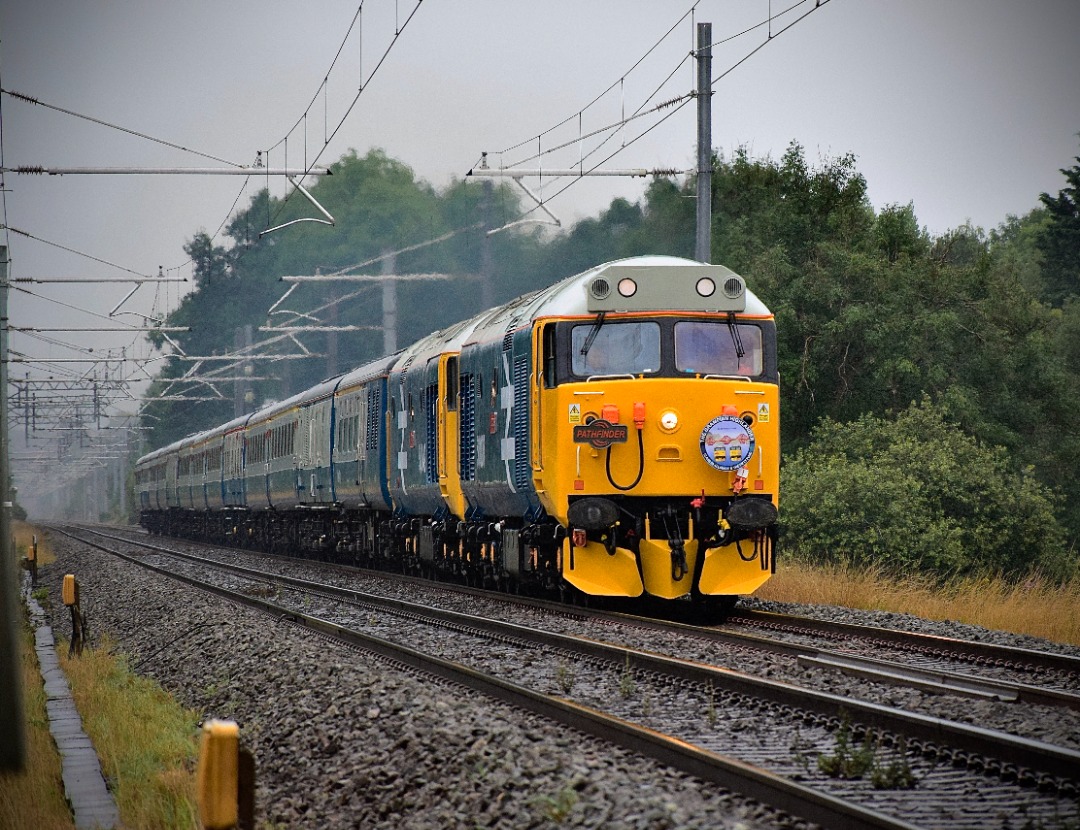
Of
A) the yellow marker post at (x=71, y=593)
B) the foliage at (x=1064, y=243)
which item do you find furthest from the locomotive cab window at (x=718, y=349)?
the foliage at (x=1064, y=243)

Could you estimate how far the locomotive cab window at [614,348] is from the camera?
1422cm

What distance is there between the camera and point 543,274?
47688 mm

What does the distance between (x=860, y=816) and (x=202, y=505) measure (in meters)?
42.2

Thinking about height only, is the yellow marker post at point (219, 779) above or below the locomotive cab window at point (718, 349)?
below

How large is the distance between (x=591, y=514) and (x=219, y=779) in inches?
326

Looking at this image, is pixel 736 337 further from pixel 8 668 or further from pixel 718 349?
pixel 8 668

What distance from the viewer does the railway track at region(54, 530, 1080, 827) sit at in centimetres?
622

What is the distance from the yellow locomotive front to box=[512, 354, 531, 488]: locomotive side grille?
25.1 inches

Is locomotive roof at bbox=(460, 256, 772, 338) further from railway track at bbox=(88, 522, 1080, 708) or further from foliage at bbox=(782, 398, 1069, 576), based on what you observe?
foliage at bbox=(782, 398, 1069, 576)

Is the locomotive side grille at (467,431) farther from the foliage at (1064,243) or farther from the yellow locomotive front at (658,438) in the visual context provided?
the foliage at (1064,243)

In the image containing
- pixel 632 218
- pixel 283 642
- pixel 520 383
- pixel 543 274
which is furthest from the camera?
pixel 543 274

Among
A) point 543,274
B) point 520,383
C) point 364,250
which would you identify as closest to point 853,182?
point 543,274

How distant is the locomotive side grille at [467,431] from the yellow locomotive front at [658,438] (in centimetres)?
324

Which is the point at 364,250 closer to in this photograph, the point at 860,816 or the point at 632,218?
the point at 632,218
